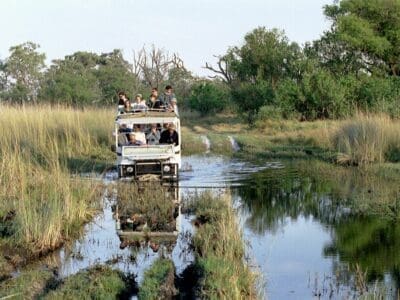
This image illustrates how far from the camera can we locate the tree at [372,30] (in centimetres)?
3866

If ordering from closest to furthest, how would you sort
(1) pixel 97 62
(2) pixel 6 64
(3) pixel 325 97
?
(3) pixel 325 97 → (2) pixel 6 64 → (1) pixel 97 62

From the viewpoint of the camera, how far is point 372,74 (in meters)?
39.8

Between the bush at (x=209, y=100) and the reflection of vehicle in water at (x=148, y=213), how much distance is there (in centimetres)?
2656

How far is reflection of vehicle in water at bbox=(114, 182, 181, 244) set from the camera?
40.0 ft

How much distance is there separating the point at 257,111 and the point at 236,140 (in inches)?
350

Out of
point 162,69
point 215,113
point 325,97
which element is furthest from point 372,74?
point 162,69

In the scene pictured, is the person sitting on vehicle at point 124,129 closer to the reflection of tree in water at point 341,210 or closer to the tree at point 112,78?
the reflection of tree in water at point 341,210

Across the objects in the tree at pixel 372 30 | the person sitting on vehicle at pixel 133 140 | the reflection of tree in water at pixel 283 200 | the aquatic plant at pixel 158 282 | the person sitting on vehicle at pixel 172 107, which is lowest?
the reflection of tree in water at pixel 283 200

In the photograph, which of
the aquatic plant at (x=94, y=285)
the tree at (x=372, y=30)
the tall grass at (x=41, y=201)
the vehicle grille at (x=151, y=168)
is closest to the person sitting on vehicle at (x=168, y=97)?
the vehicle grille at (x=151, y=168)

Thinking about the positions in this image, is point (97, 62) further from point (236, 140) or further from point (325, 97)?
point (236, 140)

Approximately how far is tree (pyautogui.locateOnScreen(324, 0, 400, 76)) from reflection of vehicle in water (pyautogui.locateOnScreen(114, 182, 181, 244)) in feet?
79.8

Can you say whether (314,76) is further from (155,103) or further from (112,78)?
(112,78)

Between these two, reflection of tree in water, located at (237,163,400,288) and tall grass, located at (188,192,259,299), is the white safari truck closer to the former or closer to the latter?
reflection of tree in water, located at (237,163,400,288)

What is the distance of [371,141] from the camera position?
2172 centimetres
